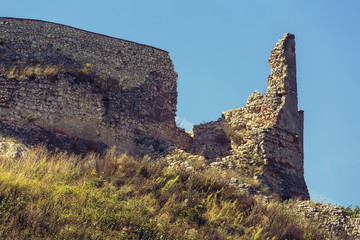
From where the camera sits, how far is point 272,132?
77.3 ft

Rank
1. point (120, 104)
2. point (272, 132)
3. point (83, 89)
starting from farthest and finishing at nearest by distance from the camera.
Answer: point (120, 104) → point (272, 132) → point (83, 89)

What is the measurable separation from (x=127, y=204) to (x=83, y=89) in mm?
8221

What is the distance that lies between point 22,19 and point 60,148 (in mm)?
5594

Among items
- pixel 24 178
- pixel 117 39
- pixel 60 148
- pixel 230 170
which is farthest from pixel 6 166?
pixel 117 39

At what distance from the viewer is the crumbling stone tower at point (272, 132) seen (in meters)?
23.0

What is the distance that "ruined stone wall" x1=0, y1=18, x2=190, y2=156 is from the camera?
21828 mm

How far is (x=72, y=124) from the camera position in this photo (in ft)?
73.2

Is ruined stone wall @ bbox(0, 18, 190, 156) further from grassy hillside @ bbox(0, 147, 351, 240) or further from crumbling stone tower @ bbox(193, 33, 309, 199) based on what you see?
grassy hillside @ bbox(0, 147, 351, 240)

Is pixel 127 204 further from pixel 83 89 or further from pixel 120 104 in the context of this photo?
pixel 120 104

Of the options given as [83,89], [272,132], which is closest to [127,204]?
[83,89]

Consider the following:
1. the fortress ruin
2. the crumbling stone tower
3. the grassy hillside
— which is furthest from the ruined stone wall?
the grassy hillside

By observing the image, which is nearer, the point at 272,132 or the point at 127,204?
the point at 127,204

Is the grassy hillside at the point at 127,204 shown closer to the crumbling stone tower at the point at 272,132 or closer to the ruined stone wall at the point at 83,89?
the crumbling stone tower at the point at 272,132

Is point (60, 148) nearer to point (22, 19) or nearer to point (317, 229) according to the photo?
point (22, 19)
